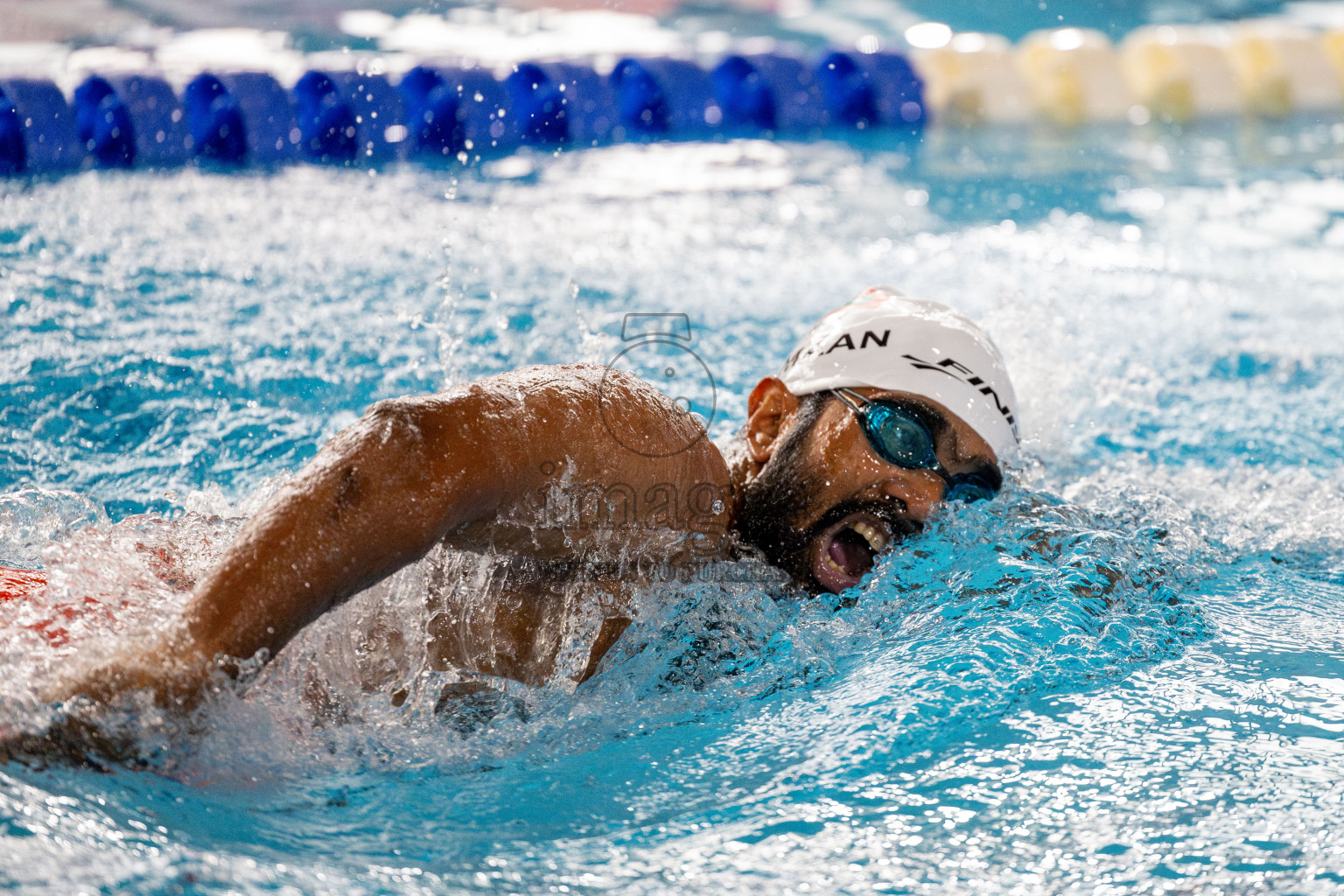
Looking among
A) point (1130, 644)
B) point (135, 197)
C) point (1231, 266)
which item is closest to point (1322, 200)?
point (1231, 266)

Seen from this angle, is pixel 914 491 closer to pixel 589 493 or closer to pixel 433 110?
pixel 589 493

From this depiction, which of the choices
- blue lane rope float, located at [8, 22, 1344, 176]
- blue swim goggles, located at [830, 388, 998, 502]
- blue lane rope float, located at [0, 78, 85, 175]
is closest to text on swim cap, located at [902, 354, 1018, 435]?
blue swim goggles, located at [830, 388, 998, 502]

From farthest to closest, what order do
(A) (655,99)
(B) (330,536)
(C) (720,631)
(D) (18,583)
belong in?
(A) (655,99), (C) (720,631), (D) (18,583), (B) (330,536)

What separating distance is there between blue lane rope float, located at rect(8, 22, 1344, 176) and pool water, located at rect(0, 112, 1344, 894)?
162 centimetres

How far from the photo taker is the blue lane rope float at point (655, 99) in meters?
6.34

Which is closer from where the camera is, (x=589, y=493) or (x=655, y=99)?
(x=589, y=493)

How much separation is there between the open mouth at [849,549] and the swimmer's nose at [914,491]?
5 centimetres

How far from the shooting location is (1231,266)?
5383 mm

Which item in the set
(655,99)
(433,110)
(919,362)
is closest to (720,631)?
(919,362)

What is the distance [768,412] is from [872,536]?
0.34 metres

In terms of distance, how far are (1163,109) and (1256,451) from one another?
224 inches

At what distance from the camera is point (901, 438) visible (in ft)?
7.00

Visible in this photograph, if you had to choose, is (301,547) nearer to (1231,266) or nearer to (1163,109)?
(1231,266)

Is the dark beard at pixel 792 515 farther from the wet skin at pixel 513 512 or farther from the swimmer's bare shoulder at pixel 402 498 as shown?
the swimmer's bare shoulder at pixel 402 498
